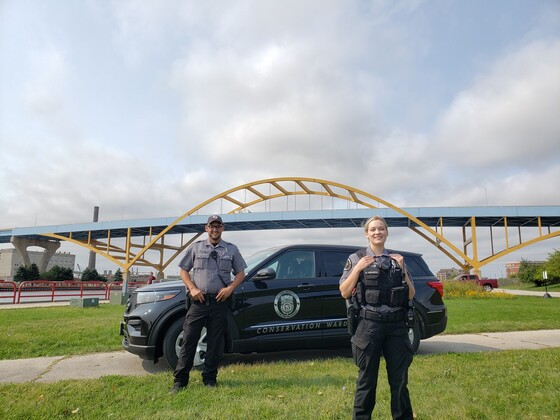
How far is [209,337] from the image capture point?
4.21 meters

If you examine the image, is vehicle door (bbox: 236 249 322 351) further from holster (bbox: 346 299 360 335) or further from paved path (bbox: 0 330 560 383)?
holster (bbox: 346 299 360 335)

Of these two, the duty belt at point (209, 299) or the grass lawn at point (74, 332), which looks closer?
the duty belt at point (209, 299)

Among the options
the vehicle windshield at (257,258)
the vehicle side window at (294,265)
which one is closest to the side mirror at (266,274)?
the vehicle windshield at (257,258)

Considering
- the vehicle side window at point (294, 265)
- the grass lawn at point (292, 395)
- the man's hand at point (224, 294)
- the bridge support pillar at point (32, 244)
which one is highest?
the bridge support pillar at point (32, 244)

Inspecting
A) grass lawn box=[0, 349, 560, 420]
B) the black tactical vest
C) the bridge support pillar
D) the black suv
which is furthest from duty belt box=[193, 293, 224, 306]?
the bridge support pillar

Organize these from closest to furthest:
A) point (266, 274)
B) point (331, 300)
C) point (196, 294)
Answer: point (196, 294) < point (266, 274) < point (331, 300)

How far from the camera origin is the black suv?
16.0 feet

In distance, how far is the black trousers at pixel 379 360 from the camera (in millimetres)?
2744

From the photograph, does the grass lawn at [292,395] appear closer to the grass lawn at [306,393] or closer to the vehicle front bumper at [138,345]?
the grass lawn at [306,393]

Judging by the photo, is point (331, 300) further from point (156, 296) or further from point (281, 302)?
point (156, 296)

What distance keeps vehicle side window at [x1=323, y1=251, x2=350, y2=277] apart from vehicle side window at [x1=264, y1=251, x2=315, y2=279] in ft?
0.64

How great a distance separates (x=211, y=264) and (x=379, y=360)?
2.11 metres

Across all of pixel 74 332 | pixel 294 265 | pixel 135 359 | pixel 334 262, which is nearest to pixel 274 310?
pixel 294 265

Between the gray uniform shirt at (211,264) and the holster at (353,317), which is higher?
Result: the gray uniform shirt at (211,264)
